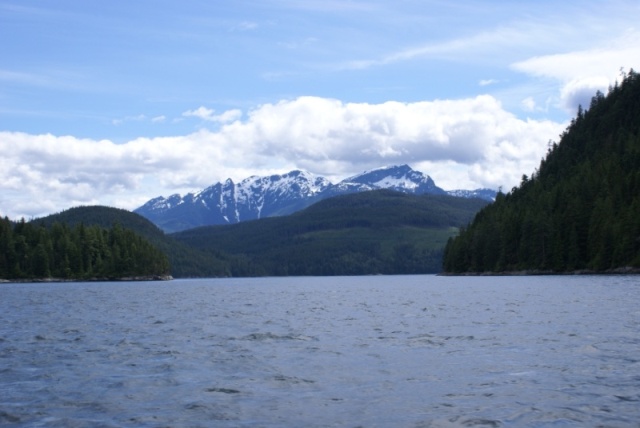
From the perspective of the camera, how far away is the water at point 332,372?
24797 mm

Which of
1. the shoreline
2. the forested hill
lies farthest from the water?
the forested hill

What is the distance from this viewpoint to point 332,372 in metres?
33.6

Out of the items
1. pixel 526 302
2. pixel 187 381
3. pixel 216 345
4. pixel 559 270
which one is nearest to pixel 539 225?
pixel 559 270

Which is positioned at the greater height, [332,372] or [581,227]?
[581,227]

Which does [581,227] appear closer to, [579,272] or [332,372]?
[579,272]

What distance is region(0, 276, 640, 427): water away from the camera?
24797 millimetres

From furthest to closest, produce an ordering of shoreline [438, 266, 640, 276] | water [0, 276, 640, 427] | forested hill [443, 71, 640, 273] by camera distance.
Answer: forested hill [443, 71, 640, 273] < shoreline [438, 266, 640, 276] < water [0, 276, 640, 427]

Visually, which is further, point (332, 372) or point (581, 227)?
point (581, 227)

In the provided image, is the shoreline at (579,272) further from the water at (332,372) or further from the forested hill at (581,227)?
the water at (332,372)

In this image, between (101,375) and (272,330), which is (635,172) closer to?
(272,330)

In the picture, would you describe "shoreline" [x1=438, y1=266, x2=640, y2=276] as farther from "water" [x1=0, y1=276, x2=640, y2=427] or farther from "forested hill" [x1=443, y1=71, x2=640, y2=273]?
"water" [x1=0, y1=276, x2=640, y2=427]

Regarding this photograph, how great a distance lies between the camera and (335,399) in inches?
1085

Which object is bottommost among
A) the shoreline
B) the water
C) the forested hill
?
the water

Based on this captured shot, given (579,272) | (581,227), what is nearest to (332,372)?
(579,272)
